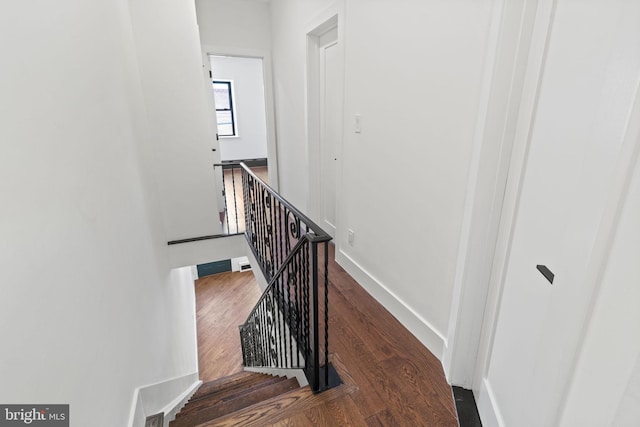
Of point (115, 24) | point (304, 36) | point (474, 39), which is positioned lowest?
point (474, 39)

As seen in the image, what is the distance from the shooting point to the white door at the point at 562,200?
0.63 metres

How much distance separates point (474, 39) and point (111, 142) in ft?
6.24

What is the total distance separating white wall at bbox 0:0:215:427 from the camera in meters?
0.76

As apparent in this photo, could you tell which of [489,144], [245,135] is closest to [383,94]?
[489,144]

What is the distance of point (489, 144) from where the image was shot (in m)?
1.27

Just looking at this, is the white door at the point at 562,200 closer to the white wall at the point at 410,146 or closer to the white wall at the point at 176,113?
the white wall at the point at 410,146

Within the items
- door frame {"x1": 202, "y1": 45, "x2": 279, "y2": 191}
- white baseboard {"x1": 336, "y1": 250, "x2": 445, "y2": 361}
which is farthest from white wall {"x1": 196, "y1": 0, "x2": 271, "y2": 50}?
white baseboard {"x1": 336, "y1": 250, "x2": 445, "y2": 361}

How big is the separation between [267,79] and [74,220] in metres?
3.83

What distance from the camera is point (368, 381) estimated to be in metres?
1.62

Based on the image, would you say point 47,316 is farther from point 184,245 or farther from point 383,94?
point 184,245

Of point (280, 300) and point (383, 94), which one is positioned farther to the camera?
point (280, 300)

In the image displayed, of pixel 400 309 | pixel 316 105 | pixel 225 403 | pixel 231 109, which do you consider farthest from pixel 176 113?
pixel 231 109

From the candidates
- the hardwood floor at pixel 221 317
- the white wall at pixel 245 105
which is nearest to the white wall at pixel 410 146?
the hardwood floor at pixel 221 317

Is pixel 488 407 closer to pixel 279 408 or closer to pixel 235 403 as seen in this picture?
pixel 279 408
